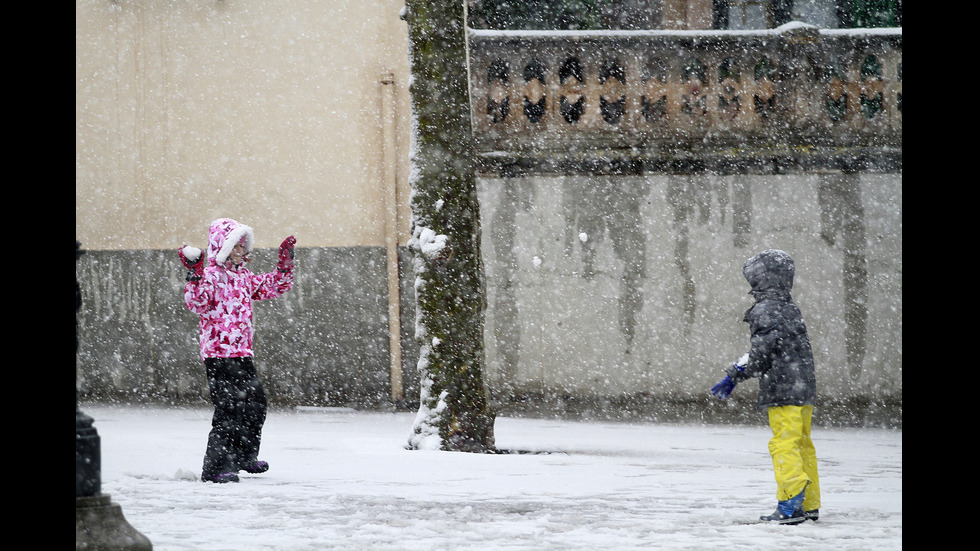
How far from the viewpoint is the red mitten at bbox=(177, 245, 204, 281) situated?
638 centimetres

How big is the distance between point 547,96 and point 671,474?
4.90 meters

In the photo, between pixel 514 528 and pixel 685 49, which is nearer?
pixel 514 528

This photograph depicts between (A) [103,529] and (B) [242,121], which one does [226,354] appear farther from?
(B) [242,121]

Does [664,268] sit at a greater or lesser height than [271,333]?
greater

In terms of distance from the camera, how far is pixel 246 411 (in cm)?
661

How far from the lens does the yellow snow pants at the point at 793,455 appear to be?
5.55 meters

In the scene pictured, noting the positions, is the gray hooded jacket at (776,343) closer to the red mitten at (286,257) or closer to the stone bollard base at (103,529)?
the red mitten at (286,257)

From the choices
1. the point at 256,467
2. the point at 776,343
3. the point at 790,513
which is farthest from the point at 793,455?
the point at 256,467

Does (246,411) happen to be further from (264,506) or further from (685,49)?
(685,49)

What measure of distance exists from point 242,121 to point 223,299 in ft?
17.9

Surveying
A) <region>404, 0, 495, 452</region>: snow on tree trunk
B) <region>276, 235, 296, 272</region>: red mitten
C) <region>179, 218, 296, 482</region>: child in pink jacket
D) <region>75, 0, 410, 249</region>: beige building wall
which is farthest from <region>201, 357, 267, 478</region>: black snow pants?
<region>75, 0, 410, 249</region>: beige building wall

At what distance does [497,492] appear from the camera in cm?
636
